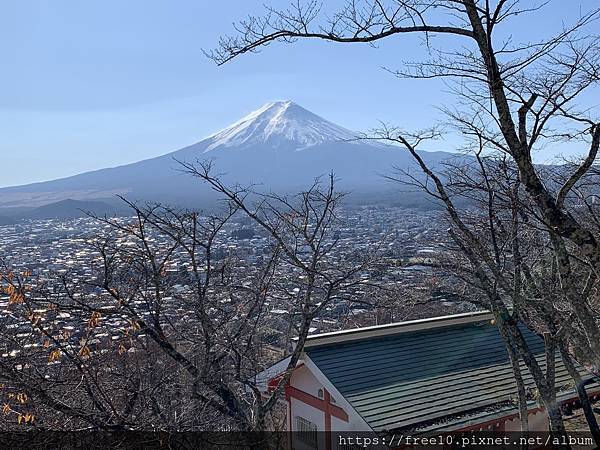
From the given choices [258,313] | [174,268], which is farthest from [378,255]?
[174,268]

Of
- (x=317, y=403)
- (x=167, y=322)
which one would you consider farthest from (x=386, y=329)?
(x=167, y=322)

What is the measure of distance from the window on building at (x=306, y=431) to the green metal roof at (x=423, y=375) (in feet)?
2.78

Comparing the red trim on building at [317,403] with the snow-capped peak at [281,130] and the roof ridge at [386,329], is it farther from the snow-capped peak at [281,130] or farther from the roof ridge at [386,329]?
the snow-capped peak at [281,130]

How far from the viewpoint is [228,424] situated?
13.4ft

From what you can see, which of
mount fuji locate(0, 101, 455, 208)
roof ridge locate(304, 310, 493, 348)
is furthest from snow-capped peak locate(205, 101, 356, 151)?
roof ridge locate(304, 310, 493, 348)

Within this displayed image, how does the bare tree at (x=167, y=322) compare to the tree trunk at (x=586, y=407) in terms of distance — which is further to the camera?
the tree trunk at (x=586, y=407)

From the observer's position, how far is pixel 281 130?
5409cm

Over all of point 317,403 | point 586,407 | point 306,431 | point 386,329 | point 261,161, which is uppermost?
point 261,161

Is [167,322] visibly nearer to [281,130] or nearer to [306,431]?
[306,431]

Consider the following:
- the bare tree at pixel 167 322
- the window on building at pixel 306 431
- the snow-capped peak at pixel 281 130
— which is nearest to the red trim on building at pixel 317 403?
the window on building at pixel 306 431

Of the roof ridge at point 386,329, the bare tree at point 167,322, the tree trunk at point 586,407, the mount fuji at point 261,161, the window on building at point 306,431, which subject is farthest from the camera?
the mount fuji at point 261,161

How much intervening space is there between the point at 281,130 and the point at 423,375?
50.0 m

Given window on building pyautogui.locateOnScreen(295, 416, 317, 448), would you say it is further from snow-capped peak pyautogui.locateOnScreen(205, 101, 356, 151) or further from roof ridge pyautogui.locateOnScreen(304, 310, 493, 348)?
snow-capped peak pyautogui.locateOnScreen(205, 101, 356, 151)

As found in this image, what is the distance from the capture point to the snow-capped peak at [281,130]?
48.9 metres
